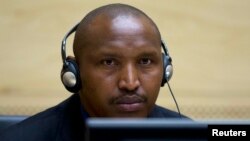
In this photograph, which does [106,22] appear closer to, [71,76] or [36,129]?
[71,76]

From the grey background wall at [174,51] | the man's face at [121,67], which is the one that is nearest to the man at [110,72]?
the man's face at [121,67]

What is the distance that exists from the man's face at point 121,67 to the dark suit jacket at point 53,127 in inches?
2.6

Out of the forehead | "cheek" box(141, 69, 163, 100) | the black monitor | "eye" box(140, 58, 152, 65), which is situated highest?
the forehead

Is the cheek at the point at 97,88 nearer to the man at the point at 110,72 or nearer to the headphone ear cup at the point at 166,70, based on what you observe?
the man at the point at 110,72

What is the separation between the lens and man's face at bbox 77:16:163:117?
84 cm

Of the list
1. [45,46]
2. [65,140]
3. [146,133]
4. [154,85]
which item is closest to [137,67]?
[154,85]

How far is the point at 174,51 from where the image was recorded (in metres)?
1.69

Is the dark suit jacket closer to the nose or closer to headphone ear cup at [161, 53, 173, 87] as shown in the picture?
headphone ear cup at [161, 53, 173, 87]

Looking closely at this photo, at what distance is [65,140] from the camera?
0.98 metres

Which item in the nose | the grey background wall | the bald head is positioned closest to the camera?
the nose

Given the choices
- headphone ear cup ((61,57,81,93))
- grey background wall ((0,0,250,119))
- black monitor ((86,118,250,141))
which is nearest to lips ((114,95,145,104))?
headphone ear cup ((61,57,81,93))

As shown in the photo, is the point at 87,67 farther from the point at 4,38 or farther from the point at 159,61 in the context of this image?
the point at 4,38

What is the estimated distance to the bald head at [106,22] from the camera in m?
0.92

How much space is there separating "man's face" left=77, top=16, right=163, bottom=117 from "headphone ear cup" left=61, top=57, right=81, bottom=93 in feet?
0.05
